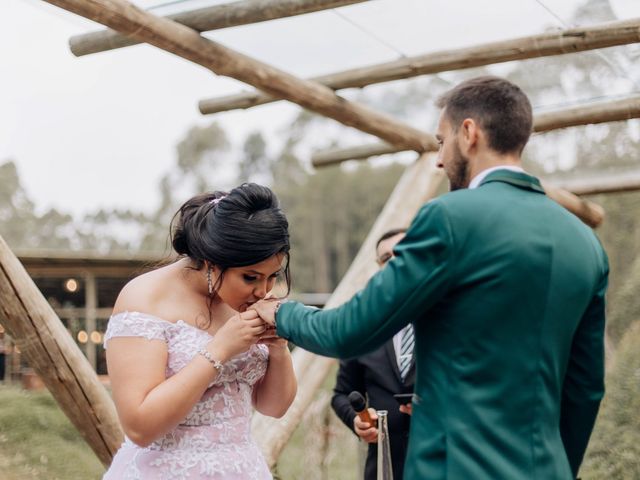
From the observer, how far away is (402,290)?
6.97ft

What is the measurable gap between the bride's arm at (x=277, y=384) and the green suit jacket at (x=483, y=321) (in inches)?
25.1

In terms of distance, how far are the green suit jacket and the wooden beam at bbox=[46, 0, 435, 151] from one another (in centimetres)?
247

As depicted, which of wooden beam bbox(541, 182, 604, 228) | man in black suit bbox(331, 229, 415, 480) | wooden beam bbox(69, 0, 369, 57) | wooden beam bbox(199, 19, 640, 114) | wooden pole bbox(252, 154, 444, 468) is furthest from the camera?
wooden beam bbox(541, 182, 604, 228)

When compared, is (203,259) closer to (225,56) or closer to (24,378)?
(225,56)

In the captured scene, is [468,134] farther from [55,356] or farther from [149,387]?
[55,356]

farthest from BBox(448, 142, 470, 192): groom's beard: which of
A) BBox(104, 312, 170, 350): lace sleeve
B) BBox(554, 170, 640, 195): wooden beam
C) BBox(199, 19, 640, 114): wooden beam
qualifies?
BBox(554, 170, 640, 195): wooden beam

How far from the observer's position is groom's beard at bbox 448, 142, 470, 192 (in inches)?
91.8

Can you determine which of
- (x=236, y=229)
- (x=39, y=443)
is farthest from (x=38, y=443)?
(x=236, y=229)

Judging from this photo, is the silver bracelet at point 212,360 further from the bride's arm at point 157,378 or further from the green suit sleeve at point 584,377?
the green suit sleeve at point 584,377

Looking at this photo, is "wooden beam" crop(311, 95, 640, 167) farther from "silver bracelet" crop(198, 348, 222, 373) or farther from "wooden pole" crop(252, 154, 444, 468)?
"silver bracelet" crop(198, 348, 222, 373)

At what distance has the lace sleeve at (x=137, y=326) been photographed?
8.44 ft

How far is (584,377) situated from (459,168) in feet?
2.01

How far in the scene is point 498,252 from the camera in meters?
2.14

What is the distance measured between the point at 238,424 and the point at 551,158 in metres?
17.1
